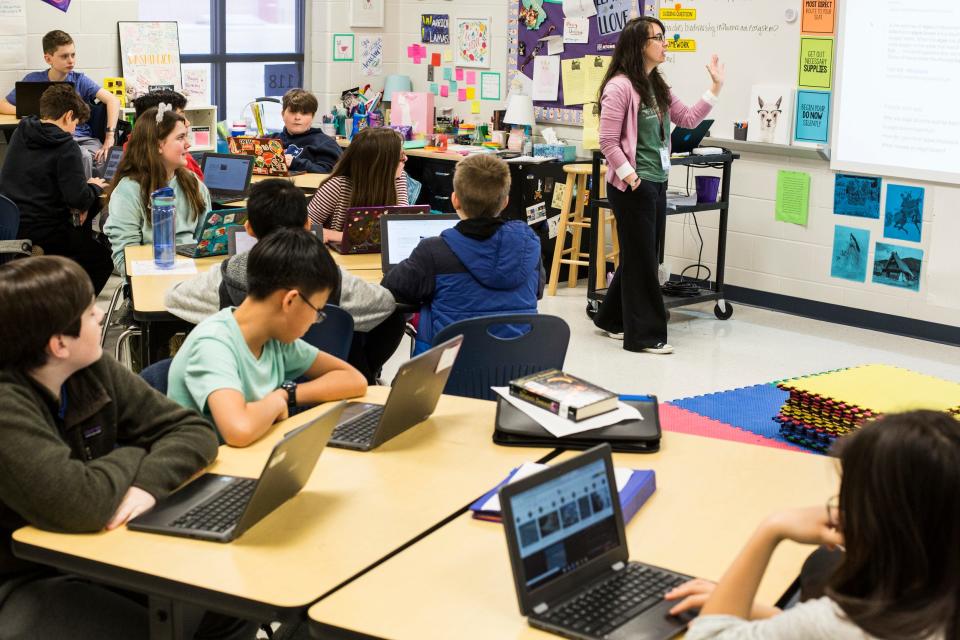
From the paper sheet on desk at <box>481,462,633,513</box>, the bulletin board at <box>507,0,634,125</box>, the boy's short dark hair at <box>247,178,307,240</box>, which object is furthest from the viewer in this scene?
the bulletin board at <box>507,0,634,125</box>

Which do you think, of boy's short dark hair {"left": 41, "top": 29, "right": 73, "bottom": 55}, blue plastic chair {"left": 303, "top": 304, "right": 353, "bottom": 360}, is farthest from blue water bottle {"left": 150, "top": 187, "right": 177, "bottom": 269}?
boy's short dark hair {"left": 41, "top": 29, "right": 73, "bottom": 55}

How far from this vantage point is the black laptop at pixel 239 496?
2025 millimetres

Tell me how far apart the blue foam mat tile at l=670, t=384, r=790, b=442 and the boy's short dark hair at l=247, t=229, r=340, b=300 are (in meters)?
2.63

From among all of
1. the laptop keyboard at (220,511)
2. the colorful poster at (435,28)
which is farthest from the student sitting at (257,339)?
the colorful poster at (435,28)

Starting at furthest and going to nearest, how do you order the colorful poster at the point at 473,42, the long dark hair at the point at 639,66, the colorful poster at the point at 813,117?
the colorful poster at the point at 473,42
the colorful poster at the point at 813,117
the long dark hair at the point at 639,66

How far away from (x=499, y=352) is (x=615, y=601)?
149cm

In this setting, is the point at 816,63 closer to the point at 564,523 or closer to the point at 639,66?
the point at 639,66

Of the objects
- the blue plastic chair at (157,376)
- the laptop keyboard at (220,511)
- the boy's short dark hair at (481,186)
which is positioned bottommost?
the laptop keyboard at (220,511)

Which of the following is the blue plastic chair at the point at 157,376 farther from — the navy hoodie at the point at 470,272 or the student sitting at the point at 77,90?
the student sitting at the point at 77,90

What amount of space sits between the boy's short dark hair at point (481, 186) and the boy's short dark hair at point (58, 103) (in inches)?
113

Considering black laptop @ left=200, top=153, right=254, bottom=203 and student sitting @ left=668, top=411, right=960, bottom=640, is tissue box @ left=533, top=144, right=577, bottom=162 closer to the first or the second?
black laptop @ left=200, top=153, right=254, bottom=203

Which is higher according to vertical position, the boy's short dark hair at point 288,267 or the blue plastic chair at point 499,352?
the boy's short dark hair at point 288,267

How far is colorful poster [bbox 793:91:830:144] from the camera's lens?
6.44 m

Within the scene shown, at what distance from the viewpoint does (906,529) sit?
4.68 ft
